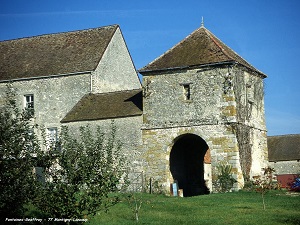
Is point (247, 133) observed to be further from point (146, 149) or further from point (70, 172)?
point (70, 172)

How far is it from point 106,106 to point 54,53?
8130 mm

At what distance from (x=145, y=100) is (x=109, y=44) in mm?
8010

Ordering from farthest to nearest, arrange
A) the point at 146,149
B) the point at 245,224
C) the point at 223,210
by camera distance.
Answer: the point at 146,149 → the point at 223,210 → the point at 245,224

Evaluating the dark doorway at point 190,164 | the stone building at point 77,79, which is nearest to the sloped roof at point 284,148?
the dark doorway at point 190,164

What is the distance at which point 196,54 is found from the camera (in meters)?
29.7

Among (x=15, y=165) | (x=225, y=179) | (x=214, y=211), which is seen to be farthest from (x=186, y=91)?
(x=15, y=165)

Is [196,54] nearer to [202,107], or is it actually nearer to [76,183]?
[202,107]

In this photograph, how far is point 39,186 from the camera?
599 inches

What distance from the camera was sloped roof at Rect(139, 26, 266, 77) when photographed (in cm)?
2886

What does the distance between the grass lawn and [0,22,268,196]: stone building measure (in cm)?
407

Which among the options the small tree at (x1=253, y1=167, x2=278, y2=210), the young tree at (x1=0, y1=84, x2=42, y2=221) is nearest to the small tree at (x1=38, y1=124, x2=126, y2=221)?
the young tree at (x1=0, y1=84, x2=42, y2=221)

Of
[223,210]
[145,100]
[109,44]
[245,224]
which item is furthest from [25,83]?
[245,224]

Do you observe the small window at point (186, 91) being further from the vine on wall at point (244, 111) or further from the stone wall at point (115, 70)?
the stone wall at point (115, 70)

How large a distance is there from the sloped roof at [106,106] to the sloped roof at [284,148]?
2791 cm
